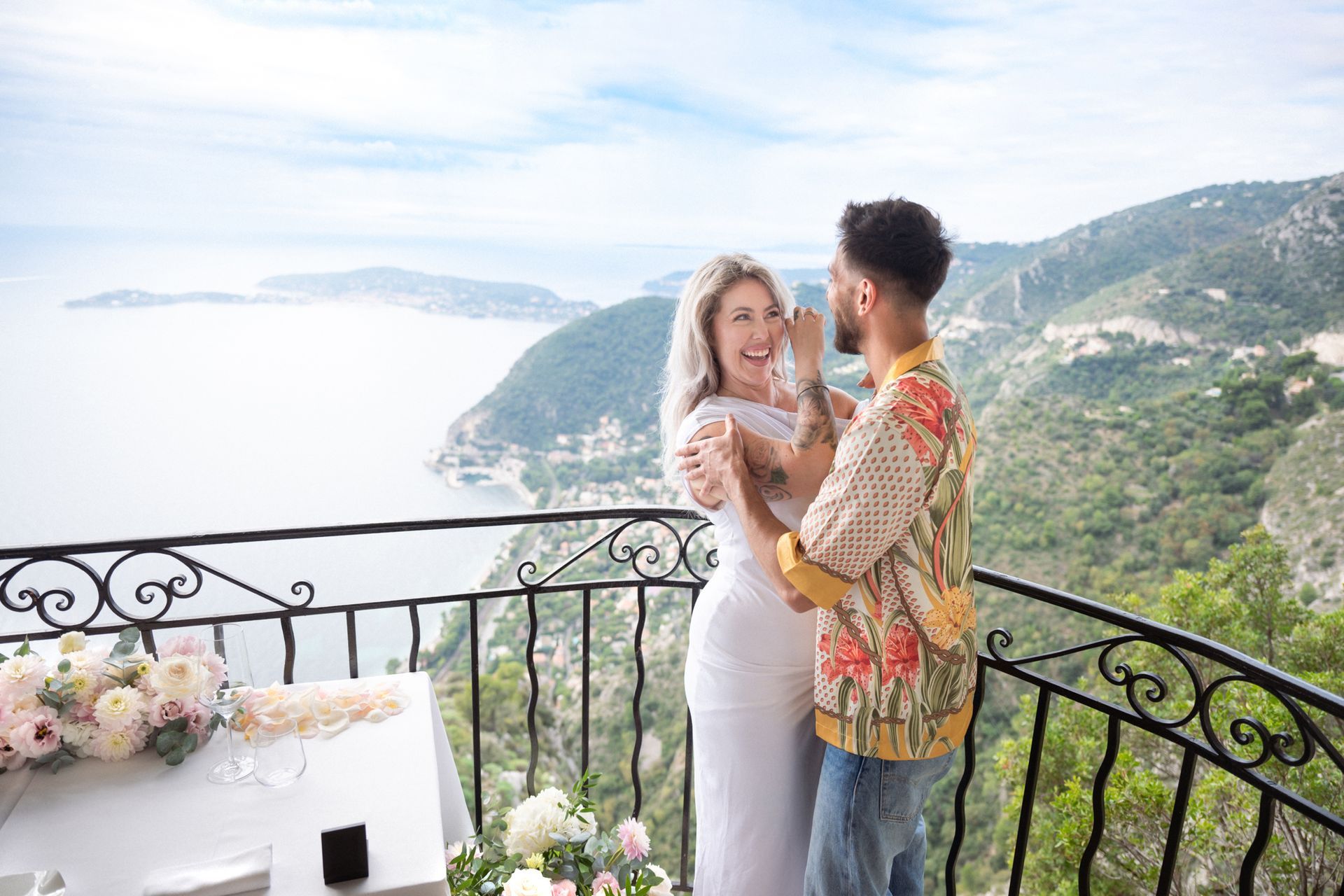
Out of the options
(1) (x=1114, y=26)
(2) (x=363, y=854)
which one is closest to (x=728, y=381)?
(2) (x=363, y=854)

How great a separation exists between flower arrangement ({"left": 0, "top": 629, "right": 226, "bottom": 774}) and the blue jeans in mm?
1121

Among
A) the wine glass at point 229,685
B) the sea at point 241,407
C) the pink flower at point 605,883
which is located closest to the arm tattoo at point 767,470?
the pink flower at point 605,883

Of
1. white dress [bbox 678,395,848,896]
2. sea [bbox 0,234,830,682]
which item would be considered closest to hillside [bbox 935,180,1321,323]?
sea [bbox 0,234,830,682]

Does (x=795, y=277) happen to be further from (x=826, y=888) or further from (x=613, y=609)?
(x=826, y=888)

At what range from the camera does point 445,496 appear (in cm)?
1239

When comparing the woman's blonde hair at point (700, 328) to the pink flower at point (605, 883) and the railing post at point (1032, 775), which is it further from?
the railing post at point (1032, 775)

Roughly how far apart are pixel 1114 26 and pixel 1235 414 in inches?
308

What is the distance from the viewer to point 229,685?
1.46 metres

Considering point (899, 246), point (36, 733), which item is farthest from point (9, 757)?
point (899, 246)

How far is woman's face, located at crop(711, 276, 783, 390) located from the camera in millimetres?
1793

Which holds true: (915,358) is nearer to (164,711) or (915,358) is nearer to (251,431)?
(164,711)

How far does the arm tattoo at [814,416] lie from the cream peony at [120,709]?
1.31 meters

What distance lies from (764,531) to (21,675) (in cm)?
136

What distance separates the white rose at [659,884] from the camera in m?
1.58
